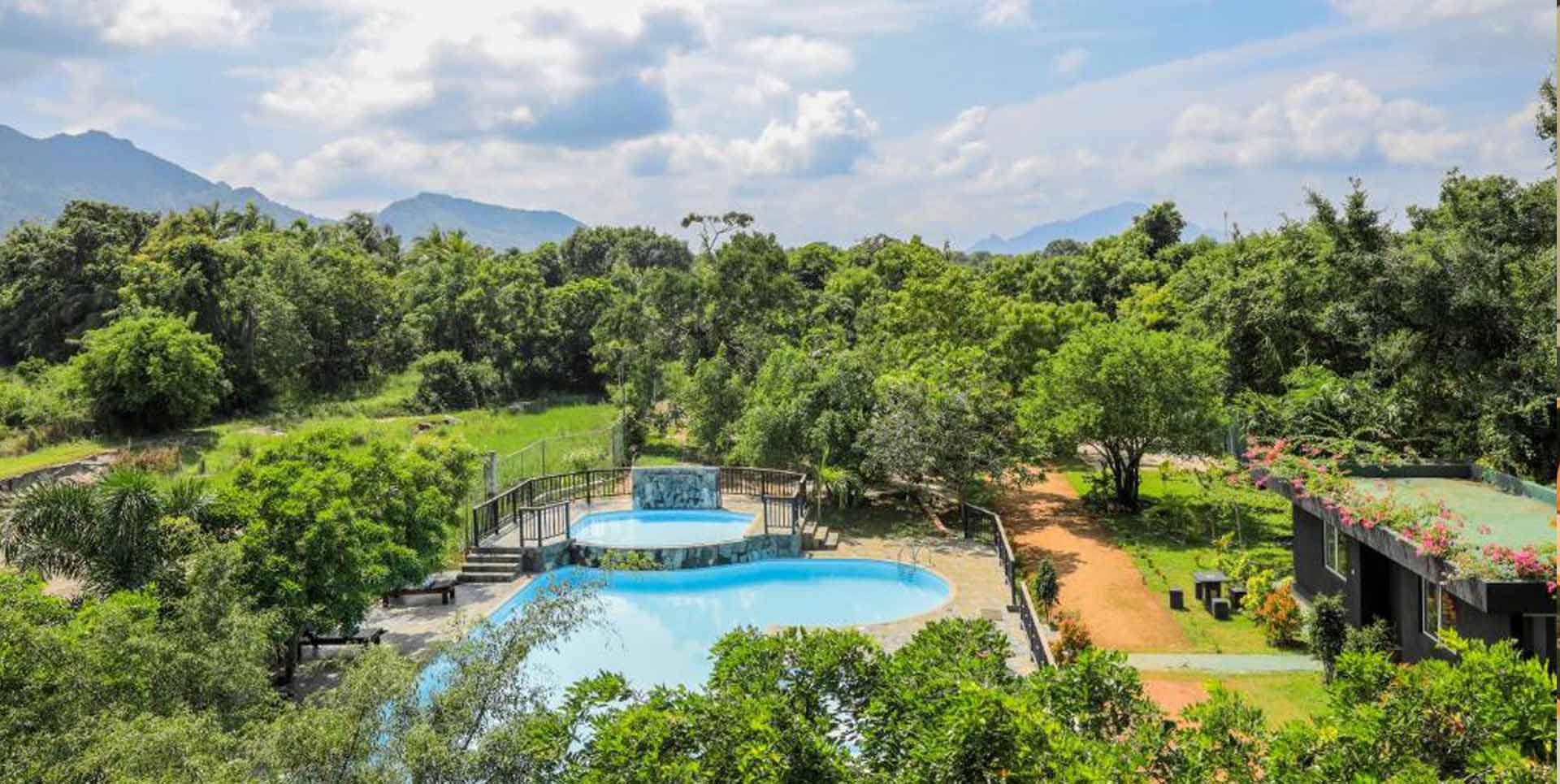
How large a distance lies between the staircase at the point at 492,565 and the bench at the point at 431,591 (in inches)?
53.8

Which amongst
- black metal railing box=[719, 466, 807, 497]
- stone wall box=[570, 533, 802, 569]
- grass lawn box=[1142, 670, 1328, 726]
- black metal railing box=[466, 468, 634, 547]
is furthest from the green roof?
black metal railing box=[466, 468, 634, 547]

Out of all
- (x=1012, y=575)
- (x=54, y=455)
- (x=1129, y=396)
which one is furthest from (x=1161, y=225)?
(x=54, y=455)

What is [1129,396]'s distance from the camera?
70.7 ft

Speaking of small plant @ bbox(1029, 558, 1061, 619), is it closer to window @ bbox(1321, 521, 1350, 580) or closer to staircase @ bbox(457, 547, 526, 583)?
window @ bbox(1321, 521, 1350, 580)

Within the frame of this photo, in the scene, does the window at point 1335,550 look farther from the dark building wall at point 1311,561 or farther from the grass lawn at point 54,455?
the grass lawn at point 54,455

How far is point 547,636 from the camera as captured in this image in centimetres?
834

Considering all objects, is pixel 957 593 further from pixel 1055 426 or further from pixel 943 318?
pixel 943 318

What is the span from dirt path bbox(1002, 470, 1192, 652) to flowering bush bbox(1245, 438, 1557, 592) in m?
2.86

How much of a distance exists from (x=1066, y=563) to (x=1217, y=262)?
21681 mm

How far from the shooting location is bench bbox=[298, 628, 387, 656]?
13320 mm

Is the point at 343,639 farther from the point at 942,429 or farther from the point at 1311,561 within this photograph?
the point at 1311,561

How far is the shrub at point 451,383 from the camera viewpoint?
132ft

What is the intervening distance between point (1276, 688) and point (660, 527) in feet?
47.1

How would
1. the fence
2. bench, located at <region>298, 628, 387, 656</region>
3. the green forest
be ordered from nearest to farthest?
the green forest < bench, located at <region>298, 628, 387, 656</region> < the fence
